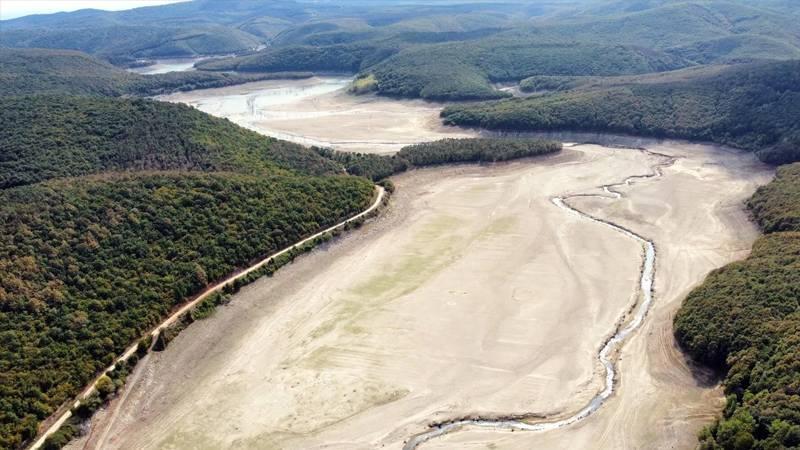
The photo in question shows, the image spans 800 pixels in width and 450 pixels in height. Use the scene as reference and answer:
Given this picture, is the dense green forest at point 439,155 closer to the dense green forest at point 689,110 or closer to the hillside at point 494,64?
the dense green forest at point 689,110

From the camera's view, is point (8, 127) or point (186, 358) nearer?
point (186, 358)

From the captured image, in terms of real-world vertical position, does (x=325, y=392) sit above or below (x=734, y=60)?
below

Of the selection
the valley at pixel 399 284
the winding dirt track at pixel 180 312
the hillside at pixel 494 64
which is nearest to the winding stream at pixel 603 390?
the valley at pixel 399 284

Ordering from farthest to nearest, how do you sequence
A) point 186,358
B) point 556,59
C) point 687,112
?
point 556,59
point 687,112
point 186,358

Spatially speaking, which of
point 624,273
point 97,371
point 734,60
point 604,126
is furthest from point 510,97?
point 97,371

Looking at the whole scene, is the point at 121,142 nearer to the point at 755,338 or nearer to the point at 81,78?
the point at 755,338

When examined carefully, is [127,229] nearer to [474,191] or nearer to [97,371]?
[97,371]

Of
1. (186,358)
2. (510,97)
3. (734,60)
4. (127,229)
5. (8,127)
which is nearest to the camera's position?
(186,358)
